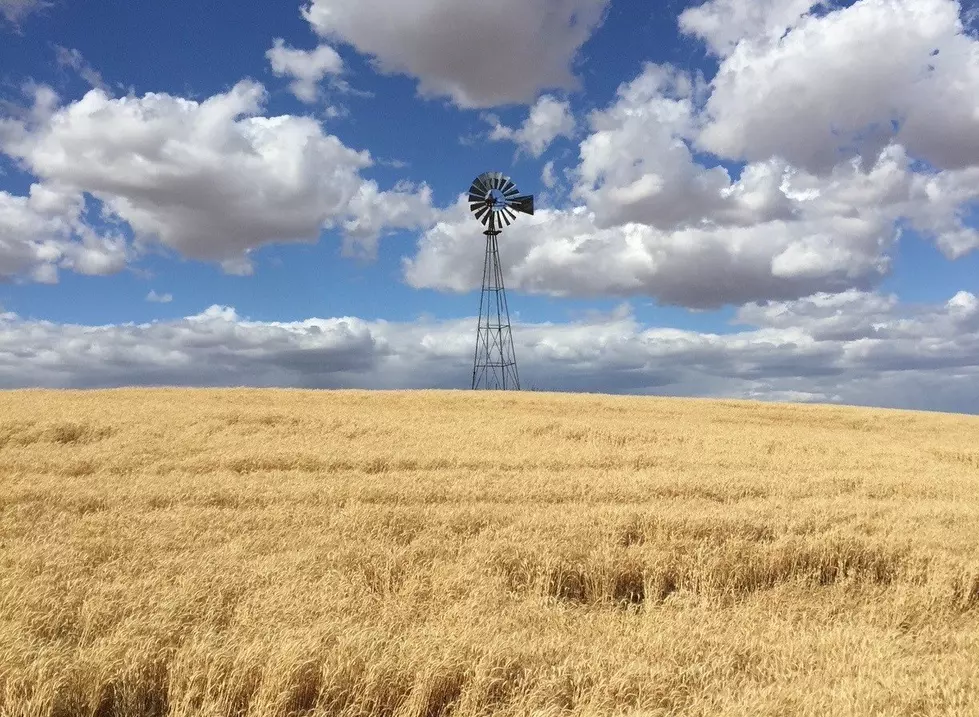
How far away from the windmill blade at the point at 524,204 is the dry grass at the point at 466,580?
129ft

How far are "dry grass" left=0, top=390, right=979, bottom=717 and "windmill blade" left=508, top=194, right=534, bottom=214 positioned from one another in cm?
3930

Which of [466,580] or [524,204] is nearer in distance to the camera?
[466,580]

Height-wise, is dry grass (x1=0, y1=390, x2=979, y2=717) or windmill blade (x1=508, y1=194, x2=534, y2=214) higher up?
windmill blade (x1=508, y1=194, x2=534, y2=214)

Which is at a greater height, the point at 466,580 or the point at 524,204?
the point at 524,204

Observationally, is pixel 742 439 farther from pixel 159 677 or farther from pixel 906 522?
pixel 159 677

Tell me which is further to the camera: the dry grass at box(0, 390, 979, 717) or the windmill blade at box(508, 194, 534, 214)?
the windmill blade at box(508, 194, 534, 214)

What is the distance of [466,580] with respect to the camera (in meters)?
10.7

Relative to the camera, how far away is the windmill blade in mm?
59188

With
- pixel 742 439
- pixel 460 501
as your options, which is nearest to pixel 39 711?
pixel 460 501

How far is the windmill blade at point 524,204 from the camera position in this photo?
59188mm

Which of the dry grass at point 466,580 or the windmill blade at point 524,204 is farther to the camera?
the windmill blade at point 524,204

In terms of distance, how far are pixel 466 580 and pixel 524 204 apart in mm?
51209

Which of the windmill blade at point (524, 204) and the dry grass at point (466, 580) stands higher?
the windmill blade at point (524, 204)

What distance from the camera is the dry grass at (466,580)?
7.43 m
